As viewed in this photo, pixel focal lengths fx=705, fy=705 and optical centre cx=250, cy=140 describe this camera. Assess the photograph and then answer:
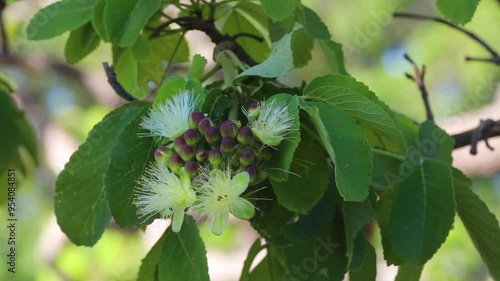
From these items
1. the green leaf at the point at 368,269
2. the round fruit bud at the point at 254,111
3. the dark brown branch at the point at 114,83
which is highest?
the round fruit bud at the point at 254,111

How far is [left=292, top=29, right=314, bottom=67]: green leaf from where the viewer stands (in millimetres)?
937

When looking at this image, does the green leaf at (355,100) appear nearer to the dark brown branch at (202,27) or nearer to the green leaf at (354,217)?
the green leaf at (354,217)

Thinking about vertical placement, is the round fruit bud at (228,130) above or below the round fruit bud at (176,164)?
above

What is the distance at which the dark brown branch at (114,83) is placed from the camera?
0.94 meters

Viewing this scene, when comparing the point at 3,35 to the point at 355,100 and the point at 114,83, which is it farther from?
the point at 355,100

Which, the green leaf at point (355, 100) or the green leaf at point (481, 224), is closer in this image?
the green leaf at point (355, 100)

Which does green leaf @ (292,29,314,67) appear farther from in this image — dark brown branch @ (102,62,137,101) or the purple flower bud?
the purple flower bud

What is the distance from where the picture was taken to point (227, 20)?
3.52 feet

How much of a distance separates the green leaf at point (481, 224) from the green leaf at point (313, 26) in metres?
0.24

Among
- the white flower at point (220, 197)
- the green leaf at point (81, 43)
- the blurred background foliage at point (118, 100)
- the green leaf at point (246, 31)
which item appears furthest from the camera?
the blurred background foliage at point (118, 100)

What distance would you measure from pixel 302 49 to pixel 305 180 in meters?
0.29

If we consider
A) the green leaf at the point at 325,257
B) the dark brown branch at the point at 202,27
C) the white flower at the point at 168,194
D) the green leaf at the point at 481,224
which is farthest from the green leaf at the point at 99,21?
the green leaf at the point at 481,224

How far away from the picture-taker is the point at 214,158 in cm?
62

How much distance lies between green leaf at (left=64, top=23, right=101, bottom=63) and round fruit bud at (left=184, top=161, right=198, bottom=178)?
1.16 ft
